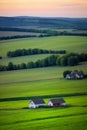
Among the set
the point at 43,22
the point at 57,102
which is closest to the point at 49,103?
the point at 57,102

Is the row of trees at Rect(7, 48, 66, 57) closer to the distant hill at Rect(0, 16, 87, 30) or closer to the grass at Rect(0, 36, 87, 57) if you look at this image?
the grass at Rect(0, 36, 87, 57)

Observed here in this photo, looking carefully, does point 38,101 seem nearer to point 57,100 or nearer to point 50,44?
point 57,100

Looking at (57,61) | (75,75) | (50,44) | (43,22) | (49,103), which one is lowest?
(49,103)

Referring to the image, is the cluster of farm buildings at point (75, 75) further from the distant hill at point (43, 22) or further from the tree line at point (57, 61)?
the distant hill at point (43, 22)

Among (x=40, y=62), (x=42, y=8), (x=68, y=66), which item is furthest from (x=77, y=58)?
(x=42, y=8)

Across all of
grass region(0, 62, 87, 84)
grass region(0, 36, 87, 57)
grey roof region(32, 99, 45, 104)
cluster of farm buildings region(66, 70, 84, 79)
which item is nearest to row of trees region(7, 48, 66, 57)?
grass region(0, 36, 87, 57)

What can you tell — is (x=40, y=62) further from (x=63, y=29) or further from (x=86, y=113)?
(x=86, y=113)
